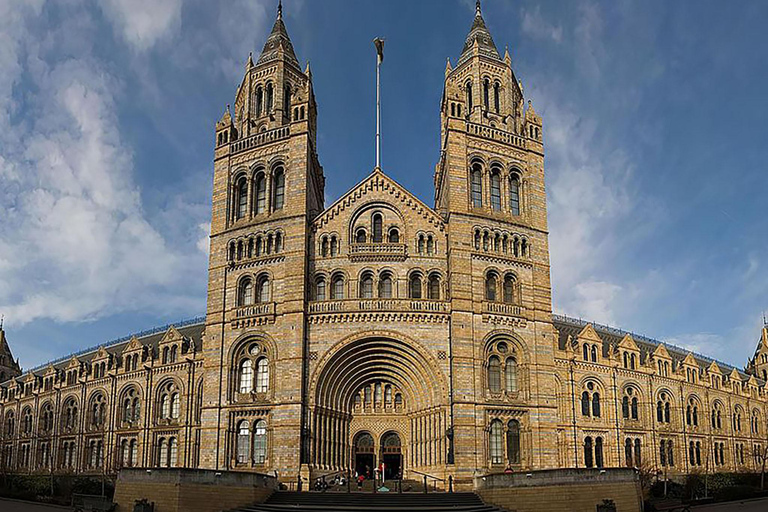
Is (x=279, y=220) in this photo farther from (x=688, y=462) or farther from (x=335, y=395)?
(x=688, y=462)

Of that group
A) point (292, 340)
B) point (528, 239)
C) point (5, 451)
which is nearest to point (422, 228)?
point (528, 239)

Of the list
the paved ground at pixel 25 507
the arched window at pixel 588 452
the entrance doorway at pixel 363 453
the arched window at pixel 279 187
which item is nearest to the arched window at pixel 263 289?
the arched window at pixel 279 187

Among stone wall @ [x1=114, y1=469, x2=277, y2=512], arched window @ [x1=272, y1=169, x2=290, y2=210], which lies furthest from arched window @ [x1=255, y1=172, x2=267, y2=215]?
stone wall @ [x1=114, y1=469, x2=277, y2=512]

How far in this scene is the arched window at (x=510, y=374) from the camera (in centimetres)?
4684

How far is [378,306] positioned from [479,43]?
2223 centimetres

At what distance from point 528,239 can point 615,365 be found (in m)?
18.6

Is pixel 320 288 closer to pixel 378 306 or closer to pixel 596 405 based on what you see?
Result: pixel 378 306

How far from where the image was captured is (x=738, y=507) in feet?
140

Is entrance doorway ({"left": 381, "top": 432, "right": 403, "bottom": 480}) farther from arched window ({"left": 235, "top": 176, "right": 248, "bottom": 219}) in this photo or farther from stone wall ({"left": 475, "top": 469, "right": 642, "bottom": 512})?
arched window ({"left": 235, "top": 176, "right": 248, "bottom": 219})

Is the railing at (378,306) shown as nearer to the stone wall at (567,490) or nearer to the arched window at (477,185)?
the arched window at (477,185)

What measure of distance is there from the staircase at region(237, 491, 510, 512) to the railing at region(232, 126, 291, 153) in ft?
78.4

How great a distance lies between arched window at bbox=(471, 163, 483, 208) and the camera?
50.0 meters

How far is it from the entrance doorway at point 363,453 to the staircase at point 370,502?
7889 mm

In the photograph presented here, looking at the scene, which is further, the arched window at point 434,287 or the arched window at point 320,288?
the arched window at point 434,287
